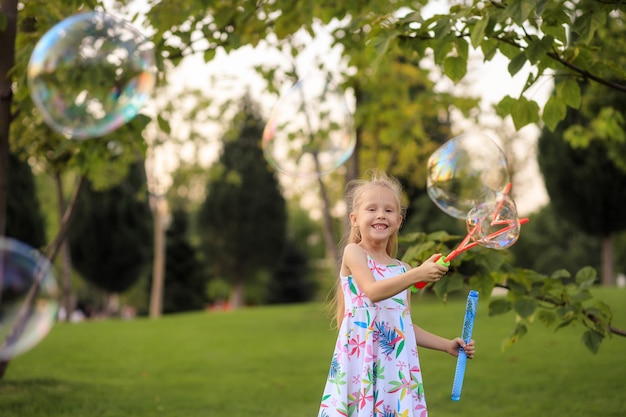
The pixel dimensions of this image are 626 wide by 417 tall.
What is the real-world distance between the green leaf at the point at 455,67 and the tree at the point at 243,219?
35772 millimetres

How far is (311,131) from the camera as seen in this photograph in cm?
775

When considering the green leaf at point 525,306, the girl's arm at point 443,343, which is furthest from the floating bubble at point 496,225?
the green leaf at point 525,306

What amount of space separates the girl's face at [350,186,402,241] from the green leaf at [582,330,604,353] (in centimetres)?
207

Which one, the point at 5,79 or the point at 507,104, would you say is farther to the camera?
the point at 5,79

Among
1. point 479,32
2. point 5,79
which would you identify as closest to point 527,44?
point 479,32

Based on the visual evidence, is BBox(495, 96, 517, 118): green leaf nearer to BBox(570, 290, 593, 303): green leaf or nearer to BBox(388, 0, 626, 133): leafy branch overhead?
BBox(388, 0, 626, 133): leafy branch overhead

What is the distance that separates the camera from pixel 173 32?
589cm

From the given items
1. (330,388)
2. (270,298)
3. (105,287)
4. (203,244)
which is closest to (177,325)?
(330,388)

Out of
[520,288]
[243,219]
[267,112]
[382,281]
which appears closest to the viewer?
[382,281]

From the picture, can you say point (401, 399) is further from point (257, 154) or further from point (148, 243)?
point (257, 154)

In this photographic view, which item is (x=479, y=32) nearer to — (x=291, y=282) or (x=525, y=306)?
(x=525, y=306)

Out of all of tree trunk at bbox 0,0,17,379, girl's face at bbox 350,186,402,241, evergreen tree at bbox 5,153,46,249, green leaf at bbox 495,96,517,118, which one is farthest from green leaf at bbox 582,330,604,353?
evergreen tree at bbox 5,153,46,249

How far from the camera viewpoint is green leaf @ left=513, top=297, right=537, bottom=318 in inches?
181

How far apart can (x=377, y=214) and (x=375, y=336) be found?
0.53 metres
